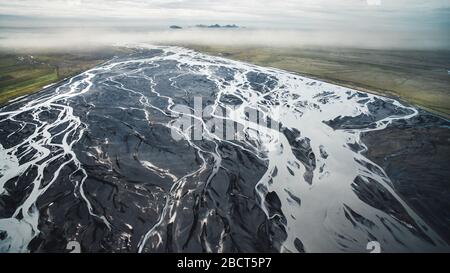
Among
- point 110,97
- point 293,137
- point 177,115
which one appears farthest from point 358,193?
point 110,97

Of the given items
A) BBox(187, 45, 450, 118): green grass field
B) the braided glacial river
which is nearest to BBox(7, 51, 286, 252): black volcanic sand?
the braided glacial river

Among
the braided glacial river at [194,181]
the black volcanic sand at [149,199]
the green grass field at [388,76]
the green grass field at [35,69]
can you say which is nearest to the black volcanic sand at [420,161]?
the braided glacial river at [194,181]

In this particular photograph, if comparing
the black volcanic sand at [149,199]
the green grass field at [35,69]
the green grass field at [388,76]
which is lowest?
the green grass field at [35,69]

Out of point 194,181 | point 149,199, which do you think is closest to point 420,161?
point 194,181

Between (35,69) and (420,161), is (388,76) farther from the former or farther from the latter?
(35,69)

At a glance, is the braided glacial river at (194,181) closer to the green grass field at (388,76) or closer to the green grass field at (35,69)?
the green grass field at (35,69)

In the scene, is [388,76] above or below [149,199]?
above

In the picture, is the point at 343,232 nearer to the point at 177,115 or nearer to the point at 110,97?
the point at 177,115
